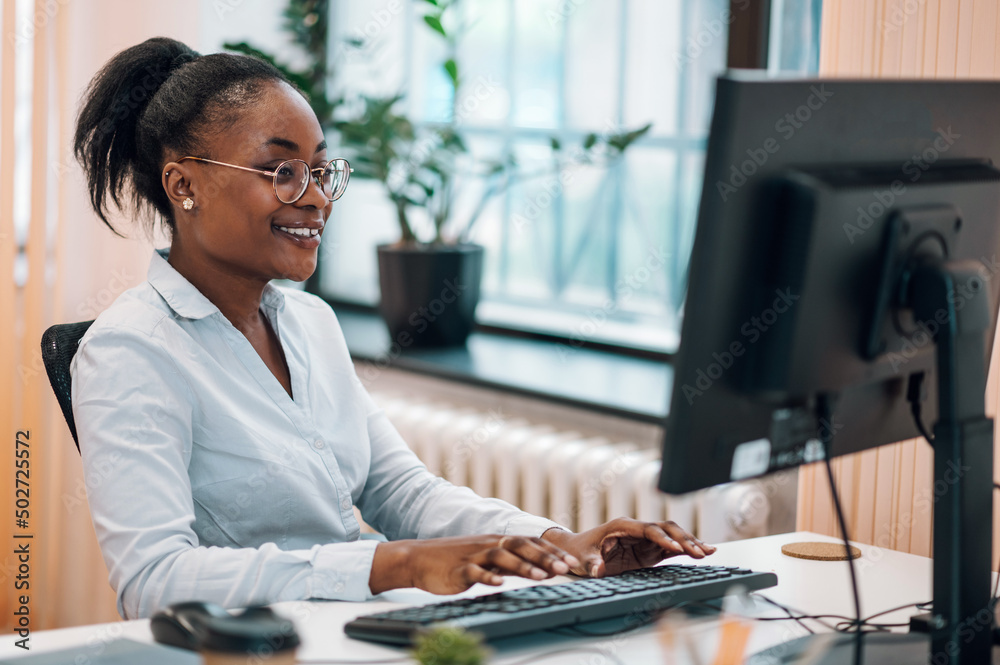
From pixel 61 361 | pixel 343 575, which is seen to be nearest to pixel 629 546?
pixel 343 575

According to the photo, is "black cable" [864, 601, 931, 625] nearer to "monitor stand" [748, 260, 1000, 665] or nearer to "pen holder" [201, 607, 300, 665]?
"monitor stand" [748, 260, 1000, 665]

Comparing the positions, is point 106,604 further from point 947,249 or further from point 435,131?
point 947,249

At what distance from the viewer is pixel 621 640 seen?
985mm

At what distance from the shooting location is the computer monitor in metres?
0.78

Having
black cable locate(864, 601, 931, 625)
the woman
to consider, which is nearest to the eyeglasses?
the woman

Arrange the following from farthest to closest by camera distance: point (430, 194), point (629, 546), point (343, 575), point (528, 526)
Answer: point (430, 194) < point (528, 526) < point (629, 546) < point (343, 575)

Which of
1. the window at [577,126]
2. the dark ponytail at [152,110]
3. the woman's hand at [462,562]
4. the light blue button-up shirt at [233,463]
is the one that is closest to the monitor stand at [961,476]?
the woman's hand at [462,562]

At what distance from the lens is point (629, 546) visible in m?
1.23

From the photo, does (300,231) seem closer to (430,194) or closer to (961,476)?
(961,476)

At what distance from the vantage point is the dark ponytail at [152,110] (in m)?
1.37

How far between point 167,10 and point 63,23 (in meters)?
0.23

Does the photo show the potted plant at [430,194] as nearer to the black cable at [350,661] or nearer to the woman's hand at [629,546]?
the woman's hand at [629,546]

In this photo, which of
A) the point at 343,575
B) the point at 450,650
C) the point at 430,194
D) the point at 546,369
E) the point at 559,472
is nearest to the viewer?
the point at 450,650

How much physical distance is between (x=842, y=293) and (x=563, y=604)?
16.1 inches
